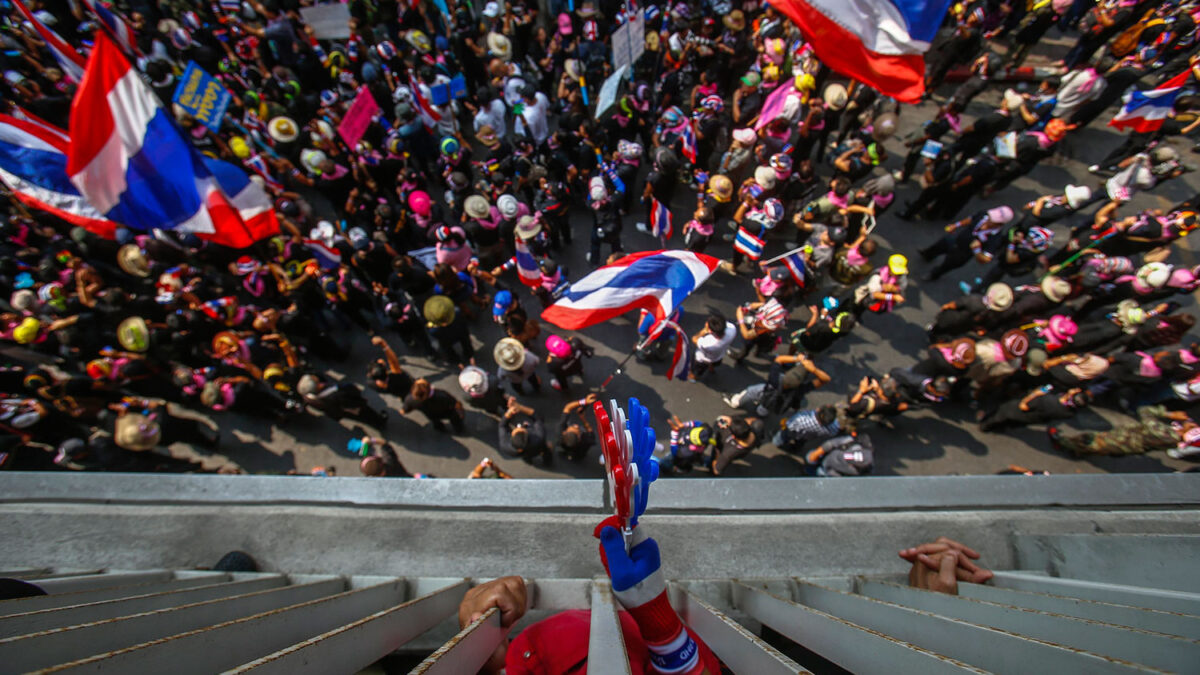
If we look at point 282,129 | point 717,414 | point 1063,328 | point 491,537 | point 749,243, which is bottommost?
point 491,537

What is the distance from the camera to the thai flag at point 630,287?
5.42 metres

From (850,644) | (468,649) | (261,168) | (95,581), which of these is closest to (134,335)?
(261,168)

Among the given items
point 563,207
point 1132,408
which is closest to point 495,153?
point 563,207

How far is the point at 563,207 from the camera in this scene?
9.24 m

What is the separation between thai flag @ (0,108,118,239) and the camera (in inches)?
229

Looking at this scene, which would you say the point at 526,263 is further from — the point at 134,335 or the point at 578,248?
the point at 134,335

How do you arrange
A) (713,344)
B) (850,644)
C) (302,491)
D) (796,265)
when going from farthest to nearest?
(796,265)
(713,344)
(302,491)
(850,644)

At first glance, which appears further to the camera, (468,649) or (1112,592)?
(1112,592)

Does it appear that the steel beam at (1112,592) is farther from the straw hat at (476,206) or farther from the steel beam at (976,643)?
the straw hat at (476,206)

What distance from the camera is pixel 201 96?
8.44 meters

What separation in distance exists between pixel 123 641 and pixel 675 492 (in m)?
3.49

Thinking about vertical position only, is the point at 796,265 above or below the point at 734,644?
above

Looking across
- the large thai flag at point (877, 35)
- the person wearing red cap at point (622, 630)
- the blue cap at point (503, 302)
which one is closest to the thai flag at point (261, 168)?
the blue cap at point (503, 302)

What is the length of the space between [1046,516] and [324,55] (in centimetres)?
1652
